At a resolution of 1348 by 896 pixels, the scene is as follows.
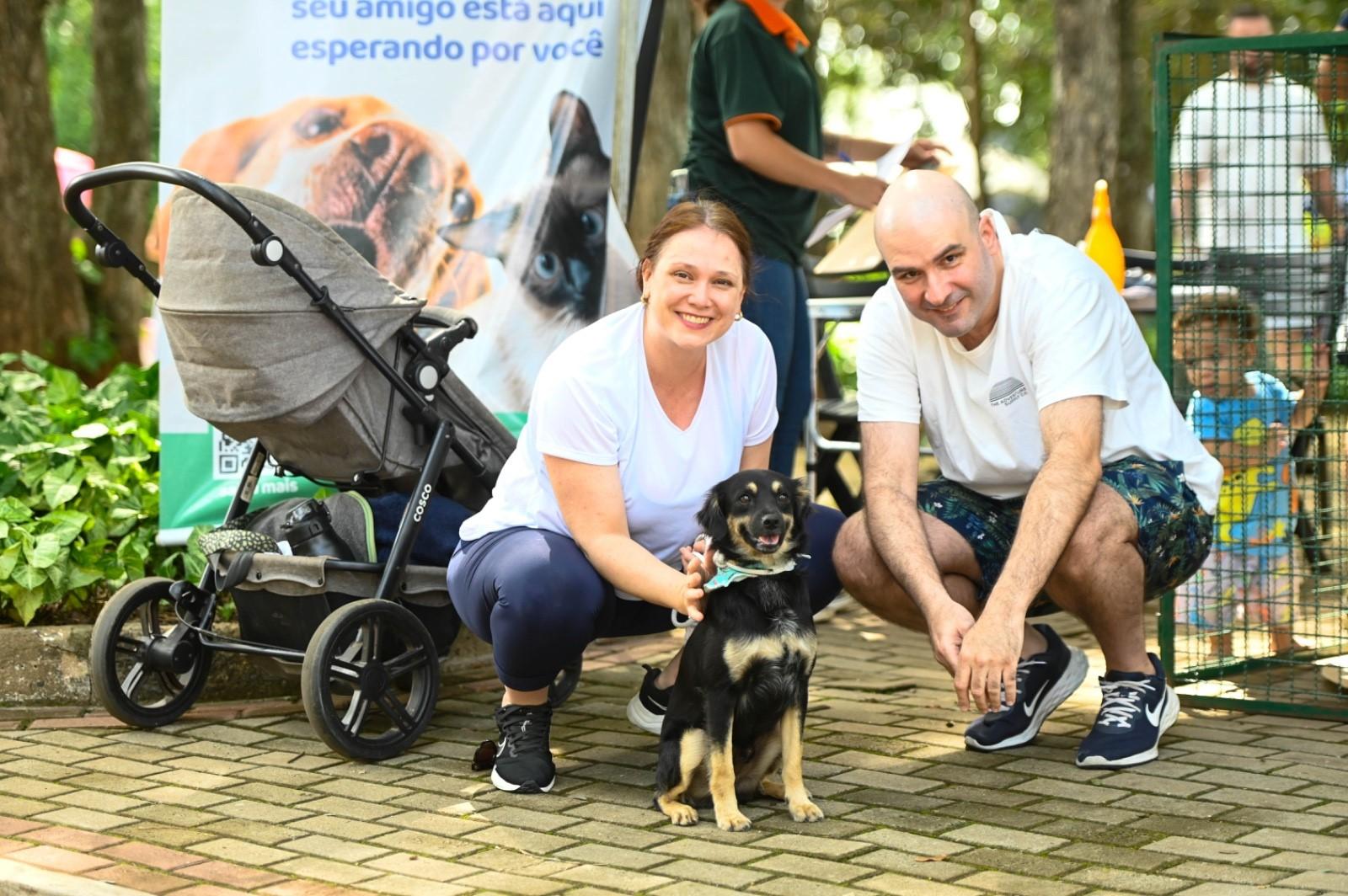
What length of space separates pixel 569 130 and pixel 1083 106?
33.6 ft

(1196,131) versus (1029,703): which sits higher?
(1196,131)

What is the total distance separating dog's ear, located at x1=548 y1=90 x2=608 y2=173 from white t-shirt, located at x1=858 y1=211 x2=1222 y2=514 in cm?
166

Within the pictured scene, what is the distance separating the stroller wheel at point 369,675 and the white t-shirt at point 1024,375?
4.37 feet

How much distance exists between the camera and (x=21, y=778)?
4.26 metres

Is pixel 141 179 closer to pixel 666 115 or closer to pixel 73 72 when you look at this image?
pixel 666 115

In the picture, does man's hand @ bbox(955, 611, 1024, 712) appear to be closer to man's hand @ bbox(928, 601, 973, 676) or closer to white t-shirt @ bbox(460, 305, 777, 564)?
man's hand @ bbox(928, 601, 973, 676)

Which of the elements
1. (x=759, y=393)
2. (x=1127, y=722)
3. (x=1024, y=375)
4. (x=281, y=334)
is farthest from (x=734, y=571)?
(x=281, y=334)

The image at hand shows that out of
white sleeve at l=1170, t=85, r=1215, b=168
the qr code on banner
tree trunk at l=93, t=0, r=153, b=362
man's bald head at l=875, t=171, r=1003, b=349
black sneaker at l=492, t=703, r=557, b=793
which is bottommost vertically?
black sneaker at l=492, t=703, r=557, b=793

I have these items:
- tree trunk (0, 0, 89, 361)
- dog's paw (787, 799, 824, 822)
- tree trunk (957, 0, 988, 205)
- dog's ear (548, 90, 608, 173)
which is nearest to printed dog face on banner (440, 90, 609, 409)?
dog's ear (548, 90, 608, 173)

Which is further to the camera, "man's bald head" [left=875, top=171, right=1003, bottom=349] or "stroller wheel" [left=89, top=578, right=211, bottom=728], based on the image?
"stroller wheel" [left=89, top=578, right=211, bottom=728]

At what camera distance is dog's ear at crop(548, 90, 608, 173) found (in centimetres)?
574

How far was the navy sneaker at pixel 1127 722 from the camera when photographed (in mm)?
4297

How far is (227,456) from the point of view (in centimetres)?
558

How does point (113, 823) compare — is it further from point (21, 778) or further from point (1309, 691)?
point (1309, 691)
